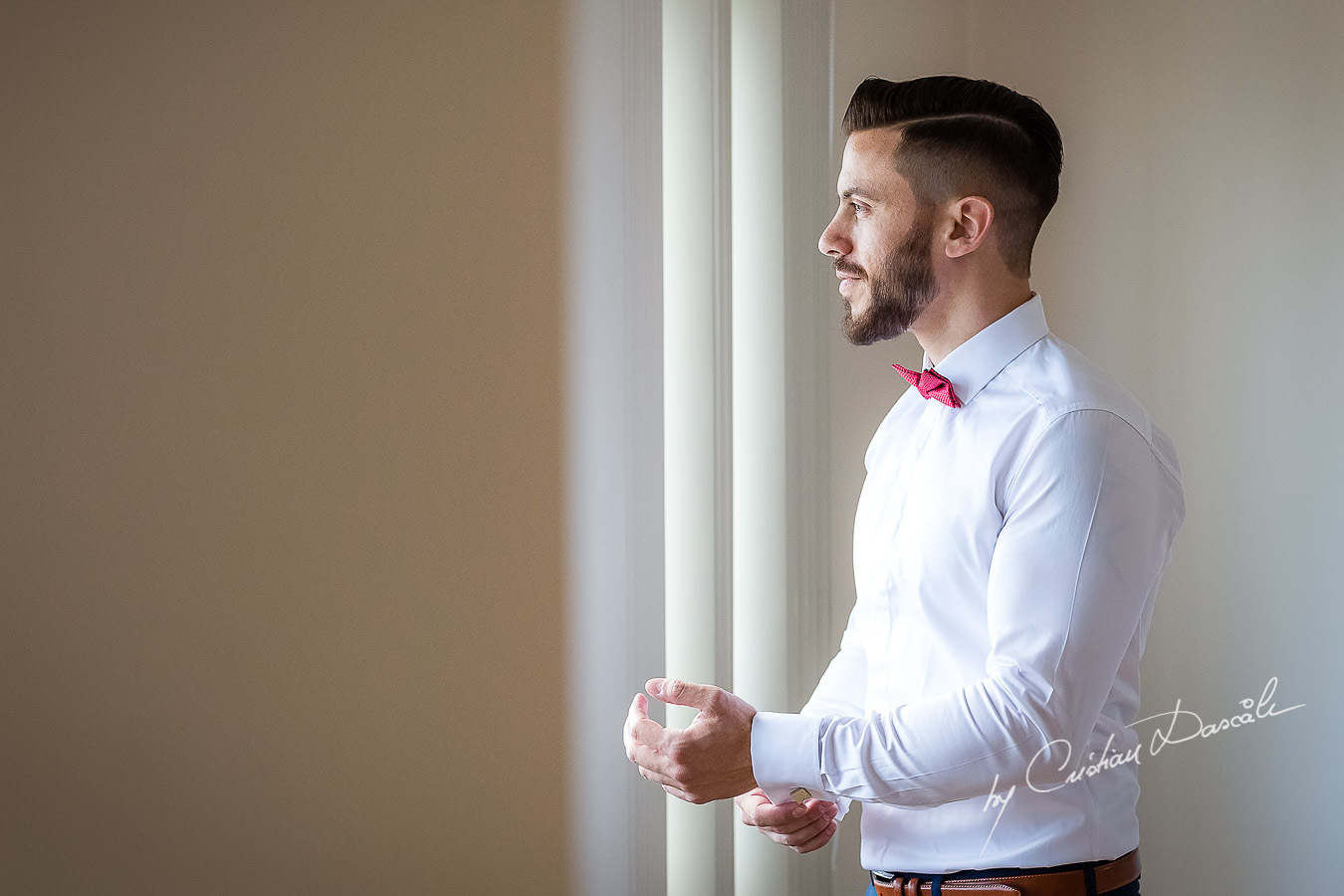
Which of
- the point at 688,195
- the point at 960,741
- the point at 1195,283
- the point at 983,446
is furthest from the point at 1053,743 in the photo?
the point at 1195,283

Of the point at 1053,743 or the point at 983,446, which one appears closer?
the point at 1053,743

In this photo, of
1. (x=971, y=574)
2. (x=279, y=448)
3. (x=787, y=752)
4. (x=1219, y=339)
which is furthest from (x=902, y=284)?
(x=1219, y=339)

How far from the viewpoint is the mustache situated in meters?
1.38

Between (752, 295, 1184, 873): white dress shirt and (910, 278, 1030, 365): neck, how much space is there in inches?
1.0

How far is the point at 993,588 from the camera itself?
1.13m

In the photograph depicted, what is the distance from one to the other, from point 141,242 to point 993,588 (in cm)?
118

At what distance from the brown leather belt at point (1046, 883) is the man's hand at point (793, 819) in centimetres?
13

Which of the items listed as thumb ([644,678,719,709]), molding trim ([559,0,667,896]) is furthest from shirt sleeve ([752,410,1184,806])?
molding trim ([559,0,667,896])

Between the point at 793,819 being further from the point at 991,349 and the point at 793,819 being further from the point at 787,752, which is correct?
the point at 991,349

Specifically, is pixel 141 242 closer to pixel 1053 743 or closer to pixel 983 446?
pixel 983 446

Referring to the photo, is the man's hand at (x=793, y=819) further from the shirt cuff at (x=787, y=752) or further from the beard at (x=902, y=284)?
the beard at (x=902, y=284)

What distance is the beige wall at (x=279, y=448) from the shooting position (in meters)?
1.41

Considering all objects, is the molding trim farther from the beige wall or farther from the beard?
the beard

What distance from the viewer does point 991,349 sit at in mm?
1289
